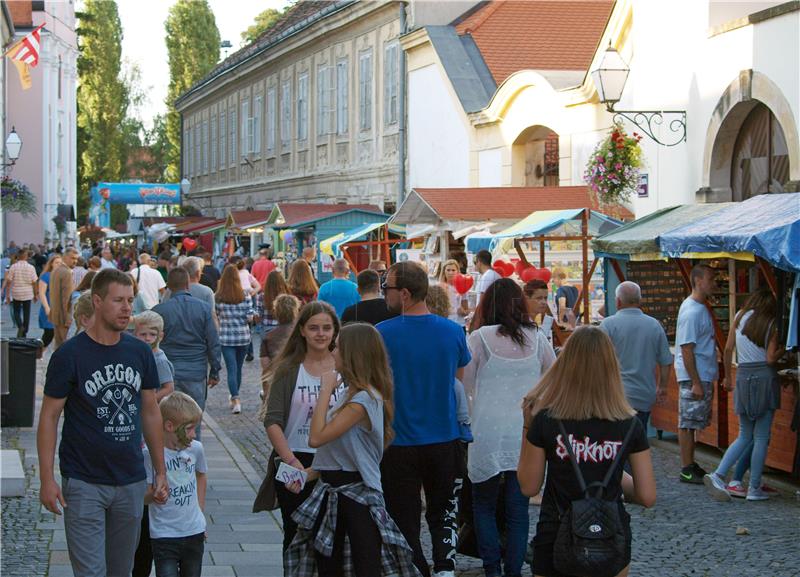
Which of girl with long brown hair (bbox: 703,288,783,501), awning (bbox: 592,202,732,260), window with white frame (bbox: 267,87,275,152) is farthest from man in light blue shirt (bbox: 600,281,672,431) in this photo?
window with white frame (bbox: 267,87,275,152)

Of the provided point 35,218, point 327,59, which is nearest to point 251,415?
point 327,59

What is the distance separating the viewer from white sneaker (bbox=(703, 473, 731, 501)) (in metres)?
10.0

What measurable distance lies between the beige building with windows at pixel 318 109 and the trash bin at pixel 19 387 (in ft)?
58.2

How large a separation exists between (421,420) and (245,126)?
138ft

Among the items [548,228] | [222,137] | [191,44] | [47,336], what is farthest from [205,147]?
[548,228]

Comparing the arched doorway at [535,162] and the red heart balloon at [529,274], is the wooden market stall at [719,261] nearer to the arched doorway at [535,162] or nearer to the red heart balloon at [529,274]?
the red heart balloon at [529,274]

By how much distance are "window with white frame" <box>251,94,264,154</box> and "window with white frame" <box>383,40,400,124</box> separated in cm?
1358

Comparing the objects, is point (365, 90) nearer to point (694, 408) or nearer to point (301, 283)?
point (301, 283)

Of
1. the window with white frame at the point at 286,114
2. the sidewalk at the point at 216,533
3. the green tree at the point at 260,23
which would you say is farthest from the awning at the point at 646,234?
the green tree at the point at 260,23

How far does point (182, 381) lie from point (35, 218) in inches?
1952

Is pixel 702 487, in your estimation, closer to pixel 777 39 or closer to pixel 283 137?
pixel 777 39

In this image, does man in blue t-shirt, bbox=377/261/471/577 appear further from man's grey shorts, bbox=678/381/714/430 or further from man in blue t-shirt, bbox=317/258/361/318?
man in blue t-shirt, bbox=317/258/361/318

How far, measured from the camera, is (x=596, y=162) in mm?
17469

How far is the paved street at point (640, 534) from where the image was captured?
25.5ft
